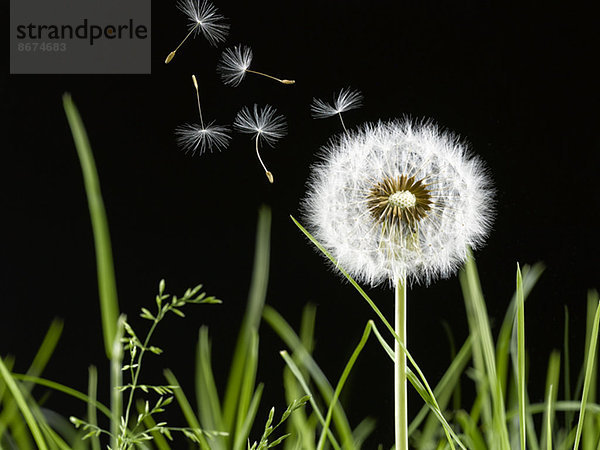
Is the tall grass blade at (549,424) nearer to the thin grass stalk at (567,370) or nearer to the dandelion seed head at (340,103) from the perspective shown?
the thin grass stalk at (567,370)

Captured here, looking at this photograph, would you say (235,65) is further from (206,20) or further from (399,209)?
(399,209)

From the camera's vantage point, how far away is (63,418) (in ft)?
2.56

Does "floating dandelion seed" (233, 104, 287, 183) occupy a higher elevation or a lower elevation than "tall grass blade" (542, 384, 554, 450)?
higher

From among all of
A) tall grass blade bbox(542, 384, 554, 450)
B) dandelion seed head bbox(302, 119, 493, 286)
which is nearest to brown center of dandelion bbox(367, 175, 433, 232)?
dandelion seed head bbox(302, 119, 493, 286)

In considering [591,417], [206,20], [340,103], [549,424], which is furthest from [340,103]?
[591,417]

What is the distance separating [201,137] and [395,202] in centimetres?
31

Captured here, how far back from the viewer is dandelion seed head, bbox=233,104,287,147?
2.43ft

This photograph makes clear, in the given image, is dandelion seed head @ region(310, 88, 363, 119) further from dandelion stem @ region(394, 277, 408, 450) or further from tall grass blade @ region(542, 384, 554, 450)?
tall grass blade @ region(542, 384, 554, 450)

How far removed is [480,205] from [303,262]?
0.24 metres

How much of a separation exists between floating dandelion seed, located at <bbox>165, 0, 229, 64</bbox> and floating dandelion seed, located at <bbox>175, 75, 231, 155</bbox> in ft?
0.21

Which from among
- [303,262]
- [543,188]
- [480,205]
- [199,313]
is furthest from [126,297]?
[543,188]

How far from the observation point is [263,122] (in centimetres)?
74

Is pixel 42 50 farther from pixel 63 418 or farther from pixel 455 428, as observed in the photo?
pixel 455 428

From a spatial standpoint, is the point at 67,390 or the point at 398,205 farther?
the point at 67,390
